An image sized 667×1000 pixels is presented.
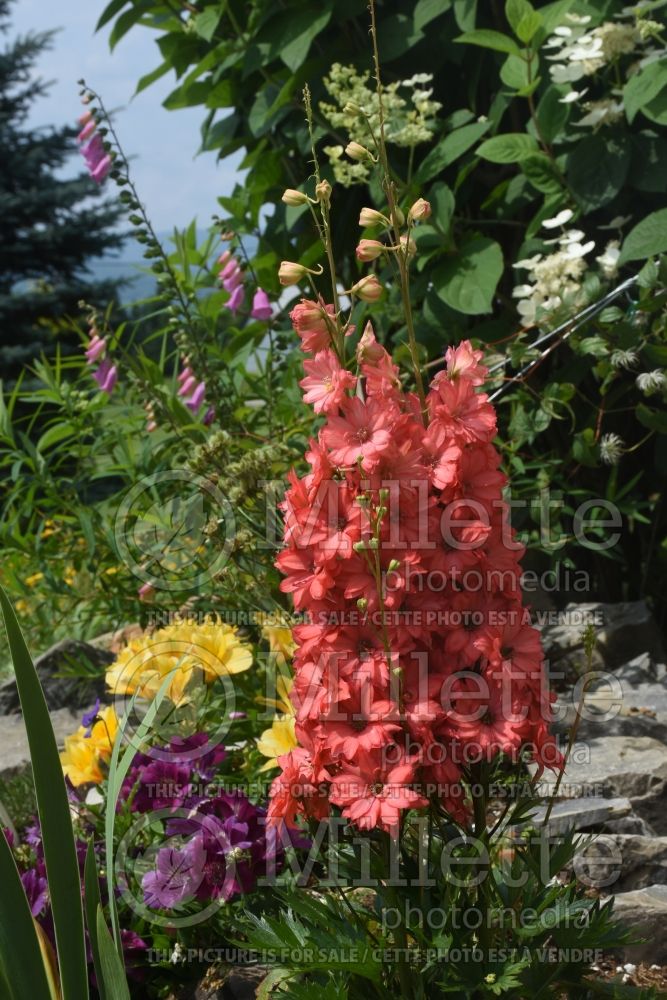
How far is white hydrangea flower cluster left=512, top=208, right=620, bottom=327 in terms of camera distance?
9.63 ft

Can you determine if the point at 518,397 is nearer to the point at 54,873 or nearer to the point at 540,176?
the point at 540,176

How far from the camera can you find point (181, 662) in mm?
2240

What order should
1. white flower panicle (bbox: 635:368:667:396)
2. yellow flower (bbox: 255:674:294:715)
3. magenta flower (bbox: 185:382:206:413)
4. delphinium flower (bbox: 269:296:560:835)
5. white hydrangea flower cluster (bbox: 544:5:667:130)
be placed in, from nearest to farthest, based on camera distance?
delphinium flower (bbox: 269:296:560:835)
yellow flower (bbox: 255:674:294:715)
white flower panicle (bbox: 635:368:667:396)
white hydrangea flower cluster (bbox: 544:5:667:130)
magenta flower (bbox: 185:382:206:413)

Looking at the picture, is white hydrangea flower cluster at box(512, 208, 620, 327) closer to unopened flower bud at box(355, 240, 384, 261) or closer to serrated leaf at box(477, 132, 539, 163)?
serrated leaf at box(477, 132, 539, 163)

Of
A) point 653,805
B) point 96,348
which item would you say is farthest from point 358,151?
point 96,348

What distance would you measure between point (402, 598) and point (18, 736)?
2075 mm

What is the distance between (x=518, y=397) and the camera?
10.3 feet

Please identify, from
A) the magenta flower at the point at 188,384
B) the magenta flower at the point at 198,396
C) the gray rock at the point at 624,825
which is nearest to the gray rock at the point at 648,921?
the gray rock at the point at 624,825

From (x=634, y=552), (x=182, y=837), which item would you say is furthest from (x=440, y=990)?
(x=634, y=552)

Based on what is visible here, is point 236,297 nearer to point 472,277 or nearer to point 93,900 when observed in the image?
point 472,277

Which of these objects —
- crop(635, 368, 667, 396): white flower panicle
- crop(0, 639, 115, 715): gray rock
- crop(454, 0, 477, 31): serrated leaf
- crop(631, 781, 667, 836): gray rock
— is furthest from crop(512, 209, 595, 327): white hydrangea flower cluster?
crop(0, 639, 115, 715): gray rock

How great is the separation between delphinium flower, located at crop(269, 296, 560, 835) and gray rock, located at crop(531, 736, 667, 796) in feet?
3.19

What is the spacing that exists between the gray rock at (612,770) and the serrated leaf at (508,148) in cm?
161

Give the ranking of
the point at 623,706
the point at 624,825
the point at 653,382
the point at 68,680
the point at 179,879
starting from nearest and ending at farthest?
the point at 179,879
the point at 624,825
the point at 653,382
the point at 623,706
the point at 68,680
